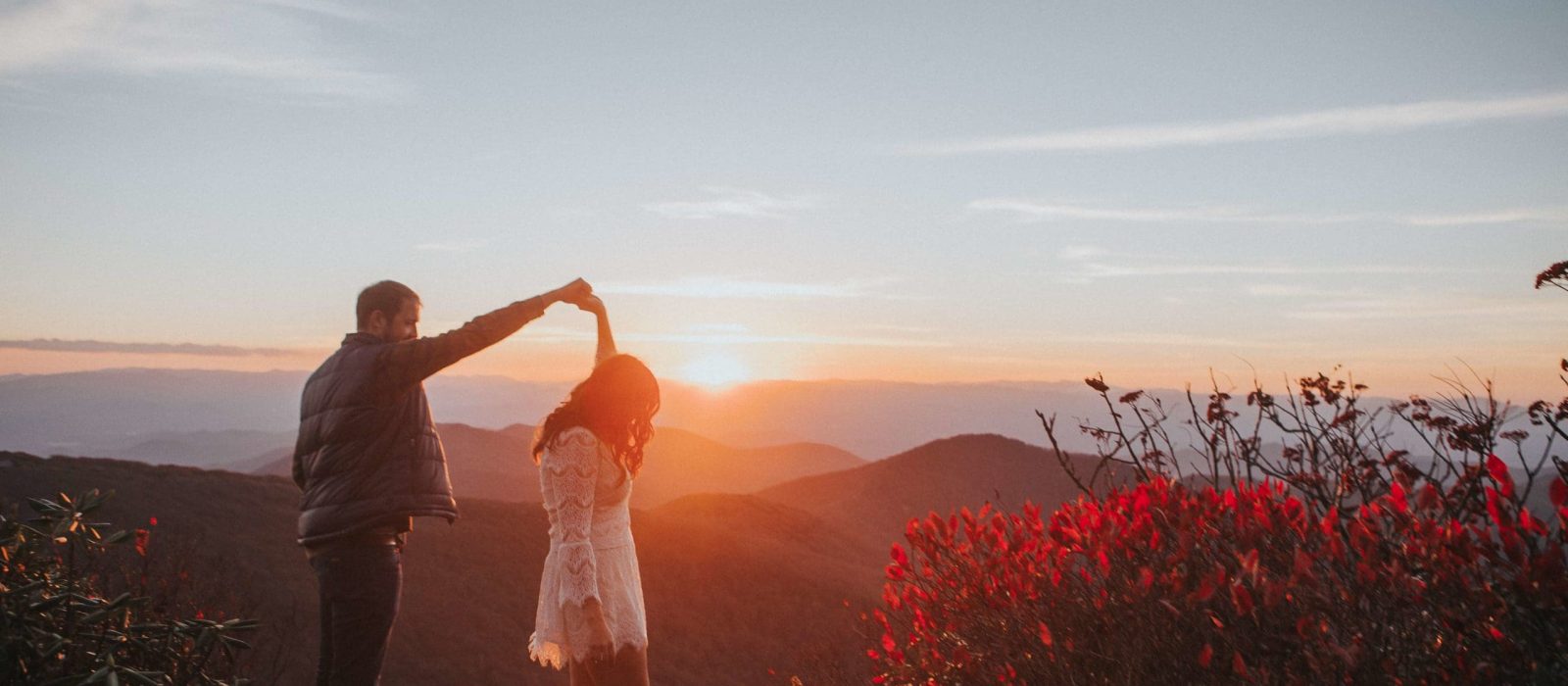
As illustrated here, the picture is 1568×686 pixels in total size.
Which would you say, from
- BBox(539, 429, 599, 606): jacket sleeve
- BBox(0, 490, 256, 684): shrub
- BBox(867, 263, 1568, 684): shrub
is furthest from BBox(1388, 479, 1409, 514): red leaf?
BBox(0, 490, 256, 684): shrub

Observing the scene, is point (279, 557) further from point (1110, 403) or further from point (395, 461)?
point (1110, 403)

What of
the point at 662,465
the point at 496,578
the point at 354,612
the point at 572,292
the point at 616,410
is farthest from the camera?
the point at 662,465

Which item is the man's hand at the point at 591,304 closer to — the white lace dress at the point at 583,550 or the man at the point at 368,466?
the man at the point at 368,466

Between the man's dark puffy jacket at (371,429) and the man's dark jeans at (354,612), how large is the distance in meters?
0.13

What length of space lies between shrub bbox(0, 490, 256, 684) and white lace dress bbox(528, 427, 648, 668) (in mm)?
1125

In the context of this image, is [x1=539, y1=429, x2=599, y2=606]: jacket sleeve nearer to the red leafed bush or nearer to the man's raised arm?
the man's raised arm

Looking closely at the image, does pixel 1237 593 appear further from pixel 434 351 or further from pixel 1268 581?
pixel 434 351

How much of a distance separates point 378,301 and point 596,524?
140 centimetres

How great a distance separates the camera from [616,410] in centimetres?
415

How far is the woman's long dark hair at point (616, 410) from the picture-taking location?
13.6 ft

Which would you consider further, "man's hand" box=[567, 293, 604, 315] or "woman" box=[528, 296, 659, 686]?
"man's hand" box=[567, 293, 604, 315]

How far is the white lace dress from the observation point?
159 inches

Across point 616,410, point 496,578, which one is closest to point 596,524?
point 616,410

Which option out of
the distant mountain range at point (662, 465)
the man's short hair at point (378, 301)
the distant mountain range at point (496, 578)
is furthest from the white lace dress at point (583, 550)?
the distant mountain range at point (662, 465)
